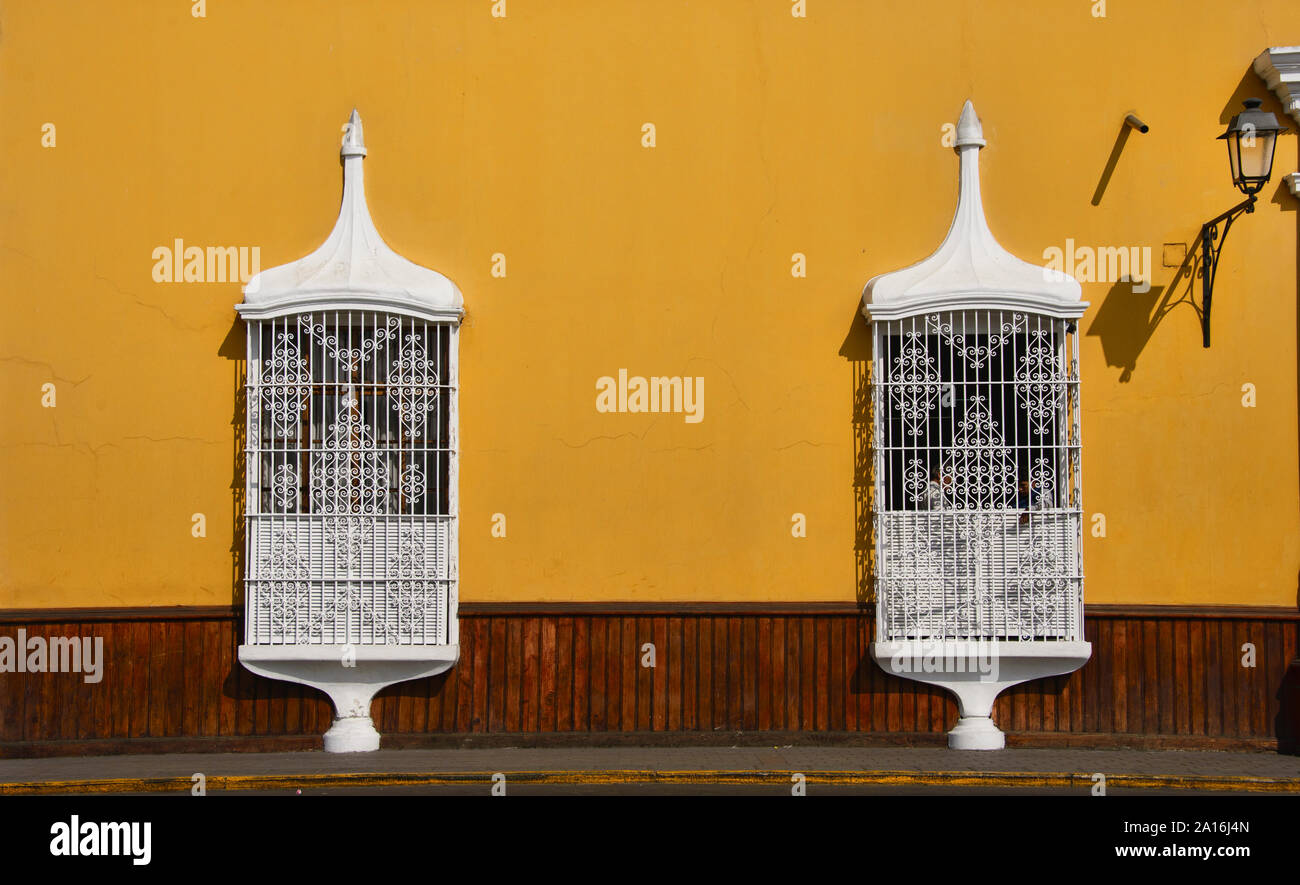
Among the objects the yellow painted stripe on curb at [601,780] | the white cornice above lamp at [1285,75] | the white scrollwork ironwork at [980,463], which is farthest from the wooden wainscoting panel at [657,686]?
the white cornice above lamp at [1285,75]

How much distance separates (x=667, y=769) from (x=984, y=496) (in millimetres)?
2800

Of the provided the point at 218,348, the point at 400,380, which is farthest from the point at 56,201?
the point at 400,380

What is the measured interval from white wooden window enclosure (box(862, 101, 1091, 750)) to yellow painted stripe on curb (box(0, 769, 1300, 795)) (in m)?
0.87

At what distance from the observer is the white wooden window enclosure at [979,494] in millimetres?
8750

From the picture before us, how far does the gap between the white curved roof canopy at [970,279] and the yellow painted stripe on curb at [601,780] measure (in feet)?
9.80

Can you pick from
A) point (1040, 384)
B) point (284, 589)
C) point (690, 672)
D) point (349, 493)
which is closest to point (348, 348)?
point (349, 493)

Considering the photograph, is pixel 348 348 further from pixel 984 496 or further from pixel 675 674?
pixel 984 496

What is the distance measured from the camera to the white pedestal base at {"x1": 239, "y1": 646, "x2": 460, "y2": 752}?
8.68 metres

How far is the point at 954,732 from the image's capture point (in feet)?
28.7

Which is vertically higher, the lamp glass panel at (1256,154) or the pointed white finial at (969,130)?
the pointed white finial at (969,130)

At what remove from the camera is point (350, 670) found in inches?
345

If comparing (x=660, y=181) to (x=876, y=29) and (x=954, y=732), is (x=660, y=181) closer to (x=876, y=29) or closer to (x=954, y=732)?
(x=876, y=29)

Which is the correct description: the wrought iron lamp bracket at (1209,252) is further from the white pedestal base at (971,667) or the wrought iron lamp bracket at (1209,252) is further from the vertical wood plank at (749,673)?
the vertical wood plank at (749,673)
